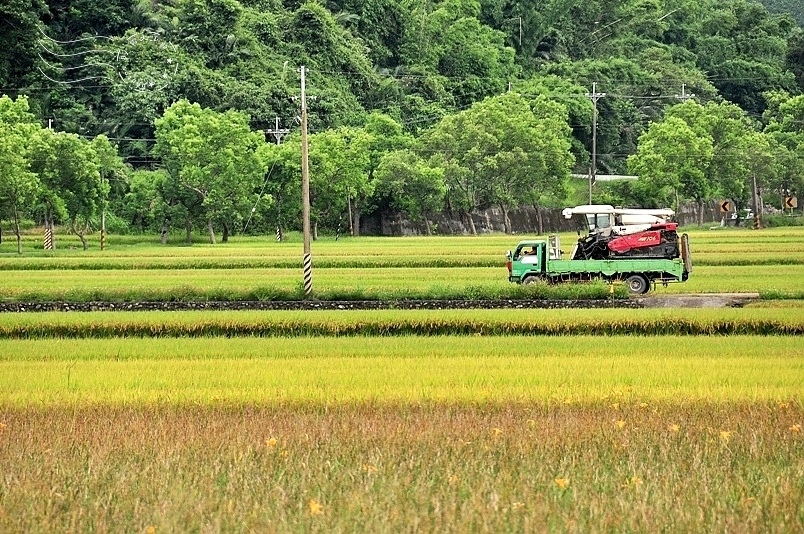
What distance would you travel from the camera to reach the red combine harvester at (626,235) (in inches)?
1655

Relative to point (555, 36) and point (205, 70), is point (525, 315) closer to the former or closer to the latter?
point (205, 70)

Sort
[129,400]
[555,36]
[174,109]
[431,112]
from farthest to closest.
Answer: [555,36], [431,112], [174,109], [129,400]

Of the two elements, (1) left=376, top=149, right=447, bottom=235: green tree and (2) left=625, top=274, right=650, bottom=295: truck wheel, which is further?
(1) left=376, top=149, right=447, bottom=235: green tree

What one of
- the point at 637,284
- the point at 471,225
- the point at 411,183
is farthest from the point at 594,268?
the point at 471,225

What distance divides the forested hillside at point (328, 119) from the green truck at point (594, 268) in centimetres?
3548

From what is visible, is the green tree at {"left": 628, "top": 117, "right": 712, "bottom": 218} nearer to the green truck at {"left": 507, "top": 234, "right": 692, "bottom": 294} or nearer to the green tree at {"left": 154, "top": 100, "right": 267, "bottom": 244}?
the green tree at {"left": 154, "top": 100, "right": 267, "bottom": 244}

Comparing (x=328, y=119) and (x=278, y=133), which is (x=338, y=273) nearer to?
(x=278, y=133)

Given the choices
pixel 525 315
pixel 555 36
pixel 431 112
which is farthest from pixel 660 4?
pixel 525 315

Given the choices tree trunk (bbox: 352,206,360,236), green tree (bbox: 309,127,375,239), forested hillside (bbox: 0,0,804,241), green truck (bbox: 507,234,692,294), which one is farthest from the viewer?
tree trunk (bbox: 352,206,360,236)

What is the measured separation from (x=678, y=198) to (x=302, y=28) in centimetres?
4215

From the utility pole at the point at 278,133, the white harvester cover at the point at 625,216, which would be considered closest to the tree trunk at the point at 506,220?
the utility pole at the point at 278,133

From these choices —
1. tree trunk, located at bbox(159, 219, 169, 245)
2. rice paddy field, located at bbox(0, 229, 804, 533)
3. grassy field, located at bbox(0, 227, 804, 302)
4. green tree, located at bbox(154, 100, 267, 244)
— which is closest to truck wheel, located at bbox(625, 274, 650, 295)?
grassy field, located at bbox(0, 227, 804, 302)

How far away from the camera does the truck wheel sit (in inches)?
1593

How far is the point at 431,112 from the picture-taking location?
387 feet
